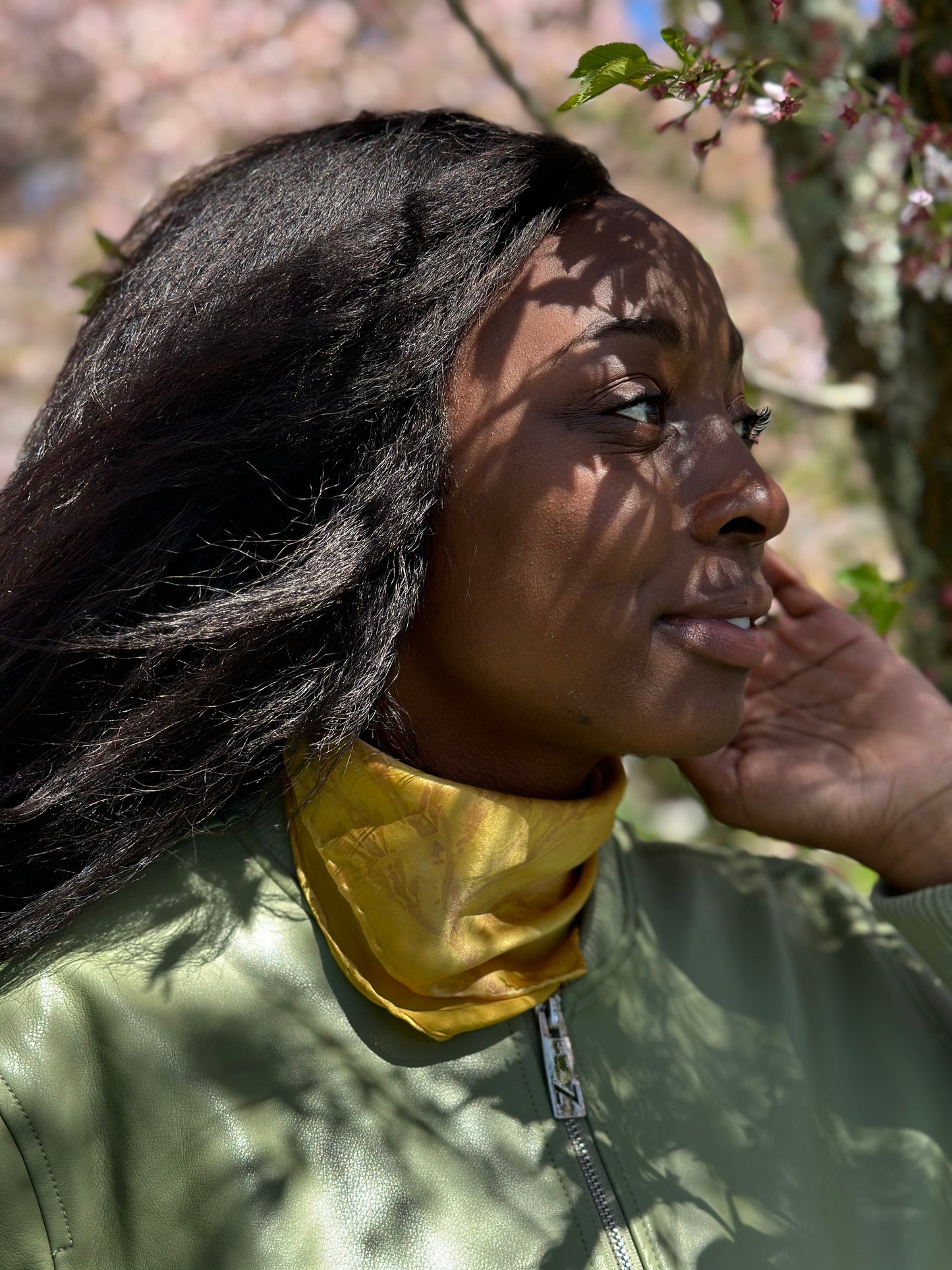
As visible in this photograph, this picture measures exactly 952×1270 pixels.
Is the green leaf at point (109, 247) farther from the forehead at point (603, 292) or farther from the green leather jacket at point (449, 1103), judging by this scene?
the green leather jacket at point (449, 1103)

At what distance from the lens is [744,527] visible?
1608mm

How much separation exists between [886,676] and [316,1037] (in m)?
1.13

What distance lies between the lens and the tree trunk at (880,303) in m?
2.33

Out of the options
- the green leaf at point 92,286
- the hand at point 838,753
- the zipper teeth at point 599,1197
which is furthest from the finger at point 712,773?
the green leaf at point 92,286

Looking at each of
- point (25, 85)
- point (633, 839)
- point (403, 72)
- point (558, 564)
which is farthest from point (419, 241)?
point (25, 85)

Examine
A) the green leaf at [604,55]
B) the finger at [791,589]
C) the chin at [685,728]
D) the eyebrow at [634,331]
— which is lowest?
the finger at [791,589]

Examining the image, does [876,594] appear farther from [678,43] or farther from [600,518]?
[678,43]

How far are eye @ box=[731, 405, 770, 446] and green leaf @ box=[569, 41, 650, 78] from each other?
589 millimetres

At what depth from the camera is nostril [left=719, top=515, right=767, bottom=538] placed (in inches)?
62.6

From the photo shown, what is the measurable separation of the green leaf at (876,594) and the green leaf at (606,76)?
110cm

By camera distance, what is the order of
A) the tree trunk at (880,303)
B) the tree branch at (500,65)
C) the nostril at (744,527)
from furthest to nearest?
the tree trunk at (880,303), the tree branch at (500,65), the nostril at (744,527)

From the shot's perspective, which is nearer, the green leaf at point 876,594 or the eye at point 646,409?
the eye at point 646,409

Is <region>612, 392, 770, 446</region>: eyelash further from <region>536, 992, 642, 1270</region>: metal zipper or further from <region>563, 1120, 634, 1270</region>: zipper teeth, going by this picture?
<region>563, 1120, 634, 1270</region>: zipper teeth

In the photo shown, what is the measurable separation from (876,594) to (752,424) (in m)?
0.52
